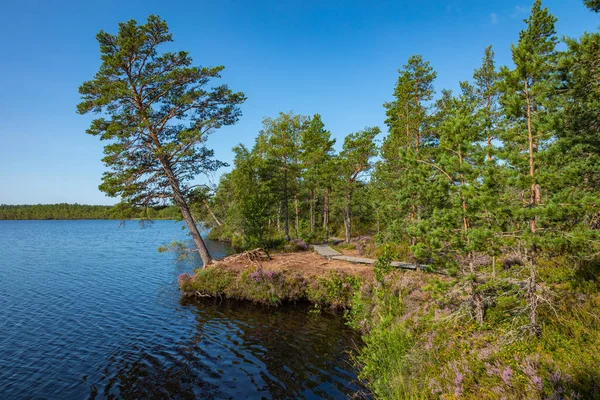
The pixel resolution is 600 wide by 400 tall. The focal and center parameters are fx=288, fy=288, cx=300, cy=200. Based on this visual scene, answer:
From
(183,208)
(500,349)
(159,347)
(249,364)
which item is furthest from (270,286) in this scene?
(500,349)

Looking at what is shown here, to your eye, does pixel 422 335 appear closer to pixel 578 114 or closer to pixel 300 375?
pixel 300 375

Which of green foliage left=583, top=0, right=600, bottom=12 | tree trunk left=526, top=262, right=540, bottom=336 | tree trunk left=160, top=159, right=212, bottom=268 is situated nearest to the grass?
tree trunk left=160, top=159, right=212, bottom=268

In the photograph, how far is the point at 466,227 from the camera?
326 inches

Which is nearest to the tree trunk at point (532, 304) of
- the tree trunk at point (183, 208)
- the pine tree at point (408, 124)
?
the pine tree at point (408, 124)

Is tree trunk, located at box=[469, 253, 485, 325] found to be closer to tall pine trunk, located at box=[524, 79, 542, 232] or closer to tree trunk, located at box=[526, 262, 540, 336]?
tree trunk, located at box=[526, 262, 540, 336]

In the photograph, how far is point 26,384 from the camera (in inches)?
387

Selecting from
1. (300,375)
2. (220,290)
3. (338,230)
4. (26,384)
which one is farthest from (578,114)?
(338,230)

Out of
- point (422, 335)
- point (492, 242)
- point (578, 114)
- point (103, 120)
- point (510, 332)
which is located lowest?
point (422, 335)

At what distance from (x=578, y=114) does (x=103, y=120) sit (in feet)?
80.7

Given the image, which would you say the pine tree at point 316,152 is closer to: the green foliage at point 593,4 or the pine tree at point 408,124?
the pine tree at point 408,124

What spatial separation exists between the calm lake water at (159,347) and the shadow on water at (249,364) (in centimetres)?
4

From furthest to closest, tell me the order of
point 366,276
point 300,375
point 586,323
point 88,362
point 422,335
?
point 366,276
point 88,362
point 300,375
point 422,335
point 586,323

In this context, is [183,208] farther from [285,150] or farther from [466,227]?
[466,227]

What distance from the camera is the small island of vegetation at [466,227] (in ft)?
21.6
